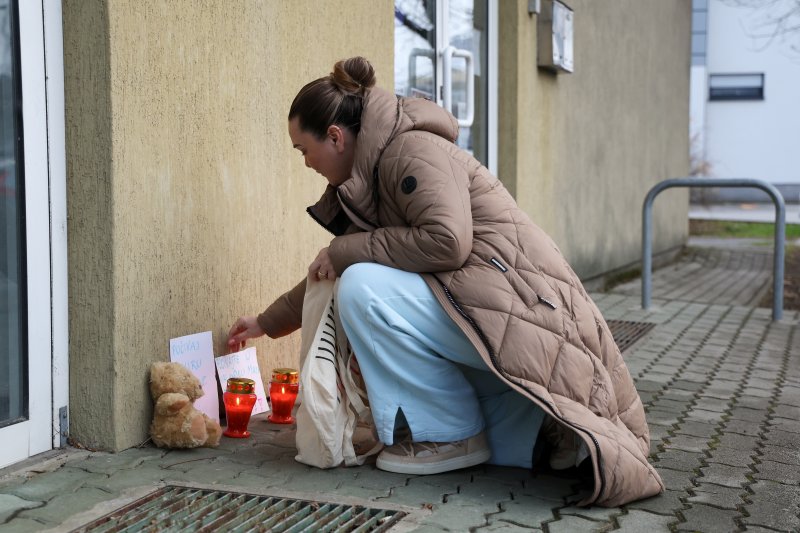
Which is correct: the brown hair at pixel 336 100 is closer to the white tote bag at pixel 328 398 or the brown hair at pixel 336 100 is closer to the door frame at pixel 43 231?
the white tote bag at pixel 328 398

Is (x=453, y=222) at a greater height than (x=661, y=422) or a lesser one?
greater

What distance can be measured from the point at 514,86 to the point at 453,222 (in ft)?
12.3

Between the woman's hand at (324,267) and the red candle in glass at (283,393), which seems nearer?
the woman's hand at (324,267)

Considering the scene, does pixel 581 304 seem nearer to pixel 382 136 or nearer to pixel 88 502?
pixel 382 136

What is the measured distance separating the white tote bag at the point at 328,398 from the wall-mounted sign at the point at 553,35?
401 cm

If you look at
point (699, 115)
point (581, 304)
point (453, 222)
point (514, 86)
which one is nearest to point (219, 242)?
point (453, 222)

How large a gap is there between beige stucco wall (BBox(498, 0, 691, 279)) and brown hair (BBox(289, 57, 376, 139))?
3.45 meters

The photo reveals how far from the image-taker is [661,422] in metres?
3.56

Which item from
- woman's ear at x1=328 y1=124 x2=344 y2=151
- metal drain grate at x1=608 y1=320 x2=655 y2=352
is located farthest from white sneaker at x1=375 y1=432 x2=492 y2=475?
metal drain grate at x1=608 y1=320 x2=655 y2=352

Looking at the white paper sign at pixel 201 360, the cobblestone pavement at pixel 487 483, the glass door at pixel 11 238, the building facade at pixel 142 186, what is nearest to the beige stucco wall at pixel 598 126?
the building facade at pixel 142 186

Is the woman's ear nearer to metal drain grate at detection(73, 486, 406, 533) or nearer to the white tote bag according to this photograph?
the white tote bag

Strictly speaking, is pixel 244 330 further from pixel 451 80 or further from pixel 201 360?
pixel 451 80

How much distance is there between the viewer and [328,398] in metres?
2.75

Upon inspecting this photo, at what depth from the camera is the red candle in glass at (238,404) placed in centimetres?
310
